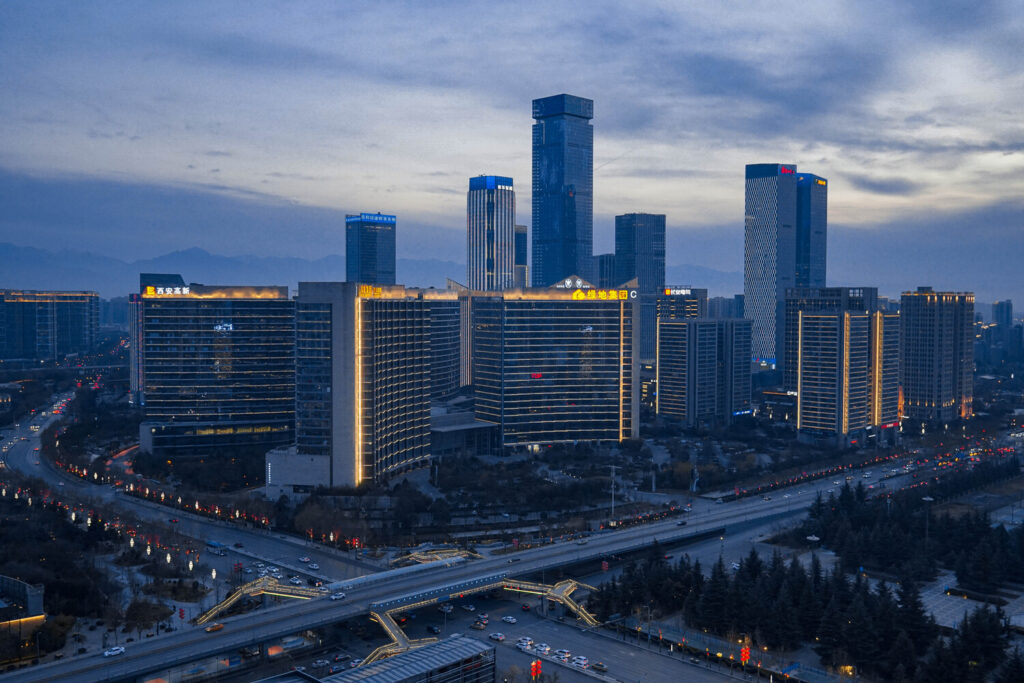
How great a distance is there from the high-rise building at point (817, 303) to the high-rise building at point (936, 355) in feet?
24.5

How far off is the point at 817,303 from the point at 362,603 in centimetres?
10816

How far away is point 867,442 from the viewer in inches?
5059

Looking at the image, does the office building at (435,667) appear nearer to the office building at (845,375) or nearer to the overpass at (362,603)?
the overpass at (362,603)

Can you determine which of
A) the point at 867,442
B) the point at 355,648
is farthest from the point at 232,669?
the point at 867,442

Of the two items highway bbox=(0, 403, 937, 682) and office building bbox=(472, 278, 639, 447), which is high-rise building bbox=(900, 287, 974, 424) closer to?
highway bbox=(0, 403, 937, 682)

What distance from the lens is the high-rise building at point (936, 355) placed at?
A: 479 feet

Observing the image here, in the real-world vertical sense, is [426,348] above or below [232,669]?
above

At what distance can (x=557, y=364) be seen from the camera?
116m

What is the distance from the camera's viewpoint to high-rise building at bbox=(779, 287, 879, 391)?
13818 cm

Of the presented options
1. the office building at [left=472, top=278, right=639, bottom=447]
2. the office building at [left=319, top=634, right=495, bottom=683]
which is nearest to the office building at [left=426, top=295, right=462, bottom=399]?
the office building at [left=472, top=278, right=639, bottom=447]

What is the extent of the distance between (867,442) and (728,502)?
1751 inches

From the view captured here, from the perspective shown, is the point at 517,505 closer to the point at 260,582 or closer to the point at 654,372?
the point at 260,582

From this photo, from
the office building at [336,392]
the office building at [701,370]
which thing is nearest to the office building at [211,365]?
the office building at [336,392]

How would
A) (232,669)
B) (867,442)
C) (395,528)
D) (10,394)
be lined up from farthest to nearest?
(10,394), (867,442), (395,528), (232,669)
